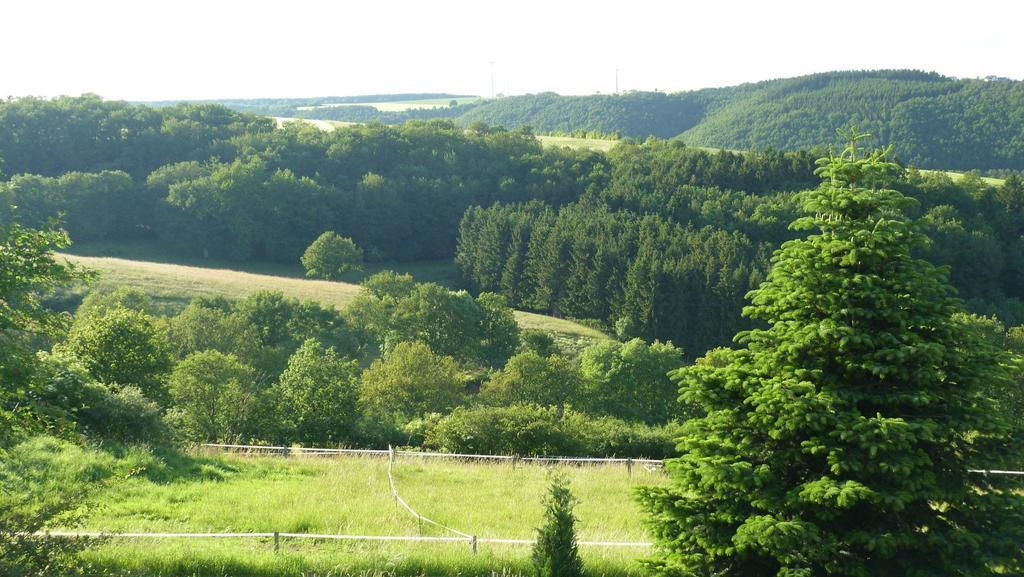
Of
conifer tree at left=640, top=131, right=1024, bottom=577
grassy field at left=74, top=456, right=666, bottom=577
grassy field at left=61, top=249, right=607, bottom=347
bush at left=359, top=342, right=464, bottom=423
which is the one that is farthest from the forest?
grassy field at left=61, top=249, right=607, bottom=347

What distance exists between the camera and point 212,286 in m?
65.8

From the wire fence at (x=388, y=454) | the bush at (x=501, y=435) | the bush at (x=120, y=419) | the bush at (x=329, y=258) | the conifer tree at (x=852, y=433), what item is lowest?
the bush at (x=329, y=258)

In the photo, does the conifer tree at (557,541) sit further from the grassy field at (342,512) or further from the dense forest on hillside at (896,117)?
the dense forest on hillside at (896,117)

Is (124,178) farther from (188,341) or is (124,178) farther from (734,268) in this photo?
(734,268)

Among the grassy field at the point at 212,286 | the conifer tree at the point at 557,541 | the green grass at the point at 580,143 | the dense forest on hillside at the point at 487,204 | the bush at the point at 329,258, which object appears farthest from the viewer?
the green grass at the point at 580,143

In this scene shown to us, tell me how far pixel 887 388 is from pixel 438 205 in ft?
329

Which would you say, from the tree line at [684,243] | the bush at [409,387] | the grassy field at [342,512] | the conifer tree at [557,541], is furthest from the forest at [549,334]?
the conifer tree at [557,541]

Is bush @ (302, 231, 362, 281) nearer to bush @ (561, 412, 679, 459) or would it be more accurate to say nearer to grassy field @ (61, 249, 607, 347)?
grassy field @ (61, 249, 607, 347)

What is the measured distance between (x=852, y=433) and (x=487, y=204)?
10455 cm

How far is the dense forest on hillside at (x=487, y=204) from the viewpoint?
258 ft

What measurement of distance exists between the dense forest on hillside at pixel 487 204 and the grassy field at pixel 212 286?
7.04 meters

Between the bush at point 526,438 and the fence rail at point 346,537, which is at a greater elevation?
the fence rail at point 346,537

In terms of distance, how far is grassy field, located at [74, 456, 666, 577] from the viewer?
34.7ft

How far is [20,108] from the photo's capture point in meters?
105
